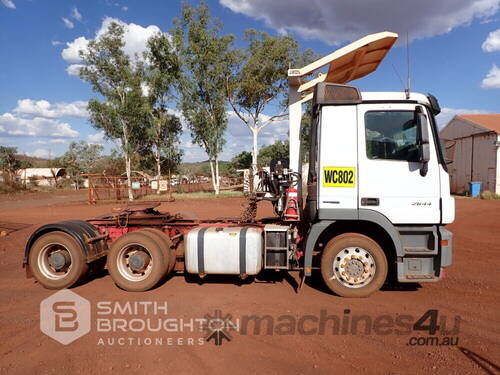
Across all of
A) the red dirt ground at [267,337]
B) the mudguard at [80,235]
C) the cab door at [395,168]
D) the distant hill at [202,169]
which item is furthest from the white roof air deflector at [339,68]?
the distant hill at [202,169]

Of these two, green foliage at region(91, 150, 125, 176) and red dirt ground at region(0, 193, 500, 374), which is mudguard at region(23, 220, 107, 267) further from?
green foliage at region(91, 150, 125, 176)

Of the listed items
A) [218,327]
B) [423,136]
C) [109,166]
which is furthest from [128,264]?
[109,166]

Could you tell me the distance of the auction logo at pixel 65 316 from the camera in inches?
148

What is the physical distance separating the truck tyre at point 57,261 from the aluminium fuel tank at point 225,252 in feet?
5.98

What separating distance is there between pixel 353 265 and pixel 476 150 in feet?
71.7

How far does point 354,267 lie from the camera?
4.64 meters

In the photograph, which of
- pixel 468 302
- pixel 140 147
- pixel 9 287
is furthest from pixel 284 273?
pixel 140 147

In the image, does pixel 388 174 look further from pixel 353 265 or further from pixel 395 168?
pixel 353 265

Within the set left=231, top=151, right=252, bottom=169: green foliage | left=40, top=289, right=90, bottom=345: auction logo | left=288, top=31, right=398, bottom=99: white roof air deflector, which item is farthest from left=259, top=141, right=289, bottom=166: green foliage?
left=40, top=289, right=90, bottom=345: auction logo

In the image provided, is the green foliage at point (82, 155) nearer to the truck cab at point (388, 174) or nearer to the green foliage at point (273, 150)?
the green foliage at point (273, 150)

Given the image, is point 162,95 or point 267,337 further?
point 162,95

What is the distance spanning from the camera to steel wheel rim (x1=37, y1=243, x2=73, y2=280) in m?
5.16

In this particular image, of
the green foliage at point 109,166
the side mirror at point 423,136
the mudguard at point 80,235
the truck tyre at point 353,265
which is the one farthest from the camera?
the green foliage at point 109,166

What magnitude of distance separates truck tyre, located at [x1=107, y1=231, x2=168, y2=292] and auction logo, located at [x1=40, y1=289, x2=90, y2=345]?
62 cm
